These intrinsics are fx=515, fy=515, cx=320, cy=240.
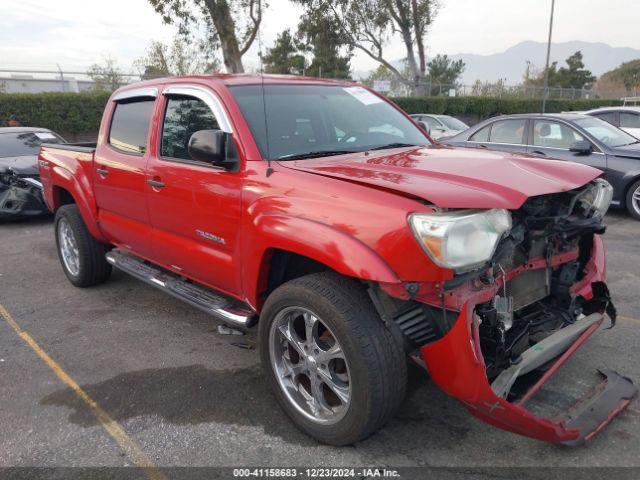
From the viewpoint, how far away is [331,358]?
2557mm

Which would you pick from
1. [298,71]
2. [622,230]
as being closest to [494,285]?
[622,230]

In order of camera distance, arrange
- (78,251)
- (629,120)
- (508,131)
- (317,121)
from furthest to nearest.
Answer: (629,120), (508,131), (78,251), (317,121)

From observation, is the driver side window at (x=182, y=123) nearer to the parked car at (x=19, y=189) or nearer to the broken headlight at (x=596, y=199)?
the broken headlight at (x=596, y=199)

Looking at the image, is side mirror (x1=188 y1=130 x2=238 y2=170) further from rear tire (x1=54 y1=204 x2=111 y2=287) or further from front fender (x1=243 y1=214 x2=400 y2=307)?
rear tire (x1=54 y1=204 x2=111 y2=287)

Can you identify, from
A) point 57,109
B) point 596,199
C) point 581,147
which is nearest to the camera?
point 596,199

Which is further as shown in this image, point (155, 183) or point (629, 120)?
point (629, 120)

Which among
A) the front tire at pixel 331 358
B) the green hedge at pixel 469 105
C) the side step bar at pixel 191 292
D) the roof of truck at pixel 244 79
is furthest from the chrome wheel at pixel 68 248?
the green hedge at pixel 469 105

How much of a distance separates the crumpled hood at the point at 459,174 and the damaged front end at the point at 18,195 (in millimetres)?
6515

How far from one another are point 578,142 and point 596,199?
194 inches

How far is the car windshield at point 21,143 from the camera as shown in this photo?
8.53 metres

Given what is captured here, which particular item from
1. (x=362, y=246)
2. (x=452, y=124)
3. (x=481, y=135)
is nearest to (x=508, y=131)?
(x=481, y=135)

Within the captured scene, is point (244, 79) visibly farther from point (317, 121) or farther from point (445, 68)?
point (445, 68)

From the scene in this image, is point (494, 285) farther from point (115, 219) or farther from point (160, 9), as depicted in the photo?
point (160, 9)

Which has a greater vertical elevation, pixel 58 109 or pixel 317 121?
pixel 58 109
